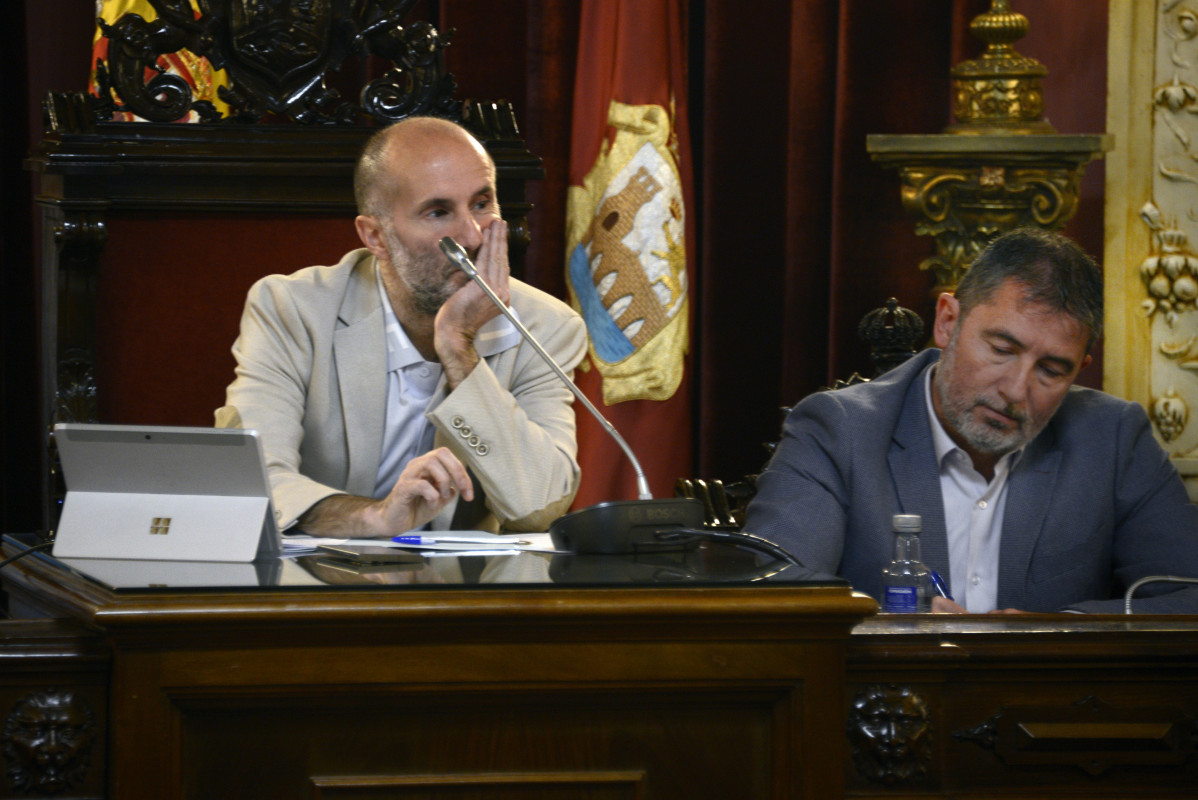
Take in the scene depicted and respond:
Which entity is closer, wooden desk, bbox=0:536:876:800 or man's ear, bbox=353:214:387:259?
wooden desk, bbox=0:536:876:800

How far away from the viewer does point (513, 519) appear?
6.05 ft

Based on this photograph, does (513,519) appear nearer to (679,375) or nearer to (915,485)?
(915,485)

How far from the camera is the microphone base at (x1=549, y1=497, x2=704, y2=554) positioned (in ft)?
4.37

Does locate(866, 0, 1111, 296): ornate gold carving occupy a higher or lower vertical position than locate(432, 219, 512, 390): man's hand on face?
higher

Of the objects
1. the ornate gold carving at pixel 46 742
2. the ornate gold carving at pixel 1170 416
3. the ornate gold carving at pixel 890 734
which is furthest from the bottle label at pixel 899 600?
the ornate gold carving at pixel 1170 416

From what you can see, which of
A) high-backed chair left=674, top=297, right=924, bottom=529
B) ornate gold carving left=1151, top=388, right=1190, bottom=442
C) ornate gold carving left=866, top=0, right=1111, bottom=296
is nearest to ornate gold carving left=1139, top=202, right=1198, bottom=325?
ornate gold carving left=1151, top=388, right=1190, bottom=442

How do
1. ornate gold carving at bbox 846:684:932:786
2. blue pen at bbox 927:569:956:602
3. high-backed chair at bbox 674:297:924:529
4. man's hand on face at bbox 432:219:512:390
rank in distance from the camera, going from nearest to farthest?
ornate gold carving at bbox 846:684:932:786 < blue pen at bbox 927:569:956:602 < man's hand on face at bbox 432:219:512:390 < high-backed chair at bbox 674:297:924:529

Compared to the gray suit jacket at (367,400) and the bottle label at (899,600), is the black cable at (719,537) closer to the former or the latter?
the bottle label at (899,600)

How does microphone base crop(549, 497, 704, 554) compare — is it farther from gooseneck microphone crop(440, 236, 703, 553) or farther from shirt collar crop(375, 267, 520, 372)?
shirt collar crop(375, 267, 520, 372)

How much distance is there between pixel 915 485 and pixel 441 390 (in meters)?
0.65

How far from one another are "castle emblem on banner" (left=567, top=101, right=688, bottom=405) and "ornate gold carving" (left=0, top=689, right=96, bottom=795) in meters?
1.69

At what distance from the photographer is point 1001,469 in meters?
1.84

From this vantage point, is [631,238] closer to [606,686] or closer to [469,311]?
[469,311]

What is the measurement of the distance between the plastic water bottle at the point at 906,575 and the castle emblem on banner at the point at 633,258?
1.12 m
